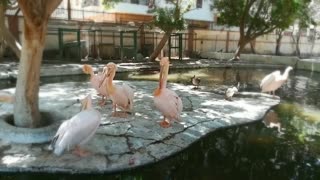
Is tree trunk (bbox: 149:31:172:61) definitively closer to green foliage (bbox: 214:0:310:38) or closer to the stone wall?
green foliage (bbox: 214:0:310:38)

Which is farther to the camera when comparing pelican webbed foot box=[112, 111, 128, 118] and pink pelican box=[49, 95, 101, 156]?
pelican webbed foot box=[112, 111, 128, 118]

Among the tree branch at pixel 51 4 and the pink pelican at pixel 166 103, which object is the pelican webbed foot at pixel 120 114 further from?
the tree branch at pixel 51 4

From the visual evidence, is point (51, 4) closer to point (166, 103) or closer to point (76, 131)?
point (76, 131)

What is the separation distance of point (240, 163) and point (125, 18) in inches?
1081

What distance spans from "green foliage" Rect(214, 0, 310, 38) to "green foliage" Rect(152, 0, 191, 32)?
13.2 feet

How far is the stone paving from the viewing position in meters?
5.10

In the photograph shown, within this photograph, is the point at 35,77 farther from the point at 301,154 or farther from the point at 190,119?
the point at 301,154

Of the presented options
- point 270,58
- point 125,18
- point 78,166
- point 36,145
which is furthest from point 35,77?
point 125,18

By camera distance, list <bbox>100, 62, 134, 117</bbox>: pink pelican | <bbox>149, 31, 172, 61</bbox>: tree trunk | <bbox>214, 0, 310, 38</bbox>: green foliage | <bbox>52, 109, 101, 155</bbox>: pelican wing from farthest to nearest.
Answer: <bbox>214, 0, 310, 38</bbox>: green foliage
<bbox>149, 31, 172, 61</bbox>: tree trunk
<bbox>100, 62, 134, 117</bbox>: pink pelican
<bbox>52, 109, 101, 155</bbox>: pelican wing

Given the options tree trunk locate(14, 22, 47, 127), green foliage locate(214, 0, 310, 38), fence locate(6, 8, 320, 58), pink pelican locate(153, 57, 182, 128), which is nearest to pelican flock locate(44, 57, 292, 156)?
pink pelican locate(153, 57, 182, 128)

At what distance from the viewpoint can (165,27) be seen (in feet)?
65.7

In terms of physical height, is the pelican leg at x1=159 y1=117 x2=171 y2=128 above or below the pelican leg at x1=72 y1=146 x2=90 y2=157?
above

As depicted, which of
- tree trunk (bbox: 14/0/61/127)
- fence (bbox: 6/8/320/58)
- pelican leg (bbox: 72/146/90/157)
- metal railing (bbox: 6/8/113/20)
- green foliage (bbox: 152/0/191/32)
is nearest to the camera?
pelican leg (bbox: 72/146/90/157)

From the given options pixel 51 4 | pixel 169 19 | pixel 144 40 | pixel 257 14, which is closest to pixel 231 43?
pixel 257 14
